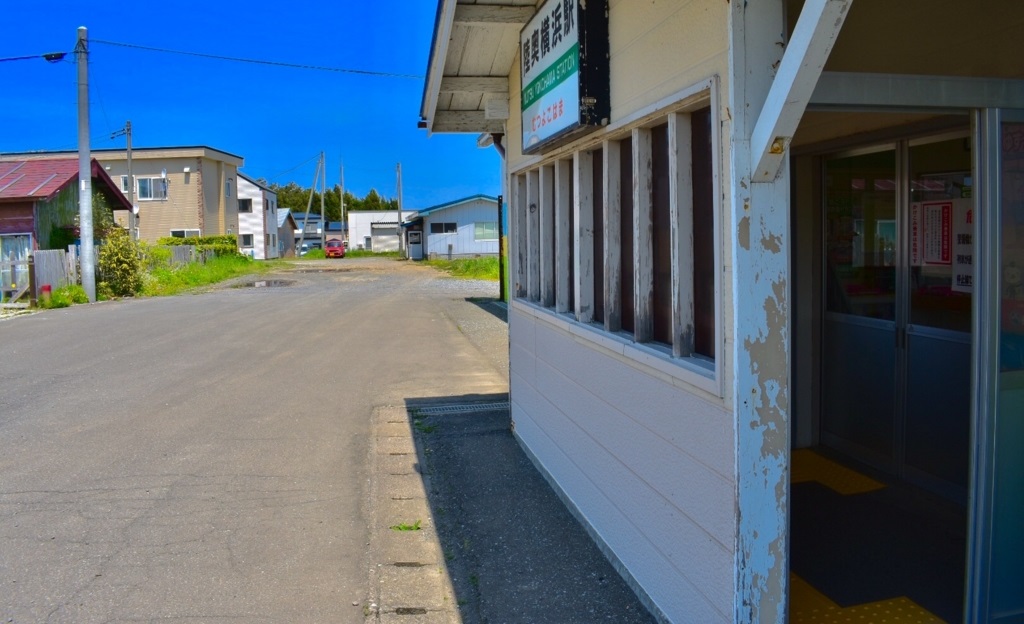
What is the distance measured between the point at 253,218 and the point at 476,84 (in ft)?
187

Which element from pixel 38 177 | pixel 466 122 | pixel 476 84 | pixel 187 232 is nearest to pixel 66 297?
pixel 38 177

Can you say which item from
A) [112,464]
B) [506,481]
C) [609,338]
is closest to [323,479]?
[506,481]

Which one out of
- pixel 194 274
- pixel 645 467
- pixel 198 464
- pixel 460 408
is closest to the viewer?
pixel 645 467

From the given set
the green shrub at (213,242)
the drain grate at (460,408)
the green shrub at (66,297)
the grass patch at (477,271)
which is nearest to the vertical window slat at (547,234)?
the drain grate at (460,408)

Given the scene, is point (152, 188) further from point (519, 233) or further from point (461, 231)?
point (519, 233)

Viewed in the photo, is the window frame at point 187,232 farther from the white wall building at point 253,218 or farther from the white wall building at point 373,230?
the white wall building at point 373,230

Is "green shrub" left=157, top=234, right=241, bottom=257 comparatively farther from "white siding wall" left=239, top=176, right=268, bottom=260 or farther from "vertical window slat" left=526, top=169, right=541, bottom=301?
"vertical window slat" left=526, top=169, right=541, bottom=301

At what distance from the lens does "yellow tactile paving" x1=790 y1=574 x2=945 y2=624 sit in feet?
11.9

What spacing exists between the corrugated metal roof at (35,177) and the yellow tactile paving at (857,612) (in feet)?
89.3

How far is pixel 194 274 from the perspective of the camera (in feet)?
109

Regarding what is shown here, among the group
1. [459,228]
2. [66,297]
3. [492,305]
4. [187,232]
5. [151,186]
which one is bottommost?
[492,305]

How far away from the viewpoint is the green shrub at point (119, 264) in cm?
2525

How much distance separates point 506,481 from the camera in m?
6.34

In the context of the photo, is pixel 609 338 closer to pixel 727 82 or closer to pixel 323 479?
pixel 727 82
